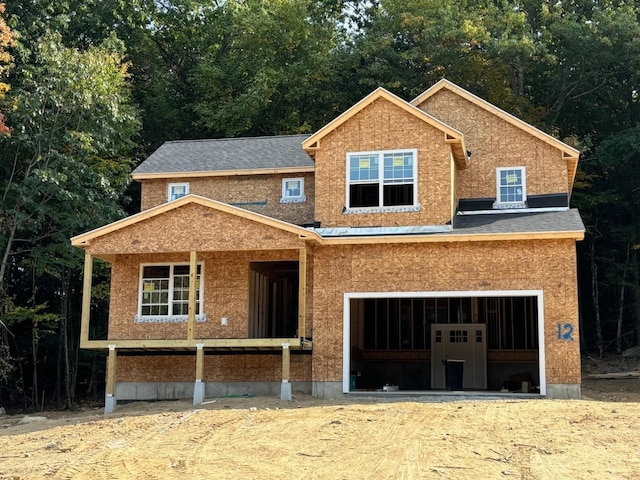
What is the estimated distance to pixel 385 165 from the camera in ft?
75.3

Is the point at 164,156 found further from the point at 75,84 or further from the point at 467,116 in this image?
the point at 467,116

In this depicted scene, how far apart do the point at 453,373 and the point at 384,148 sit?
27.2ft

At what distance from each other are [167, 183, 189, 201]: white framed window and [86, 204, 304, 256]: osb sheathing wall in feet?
15.1

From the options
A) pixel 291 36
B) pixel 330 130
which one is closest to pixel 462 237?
pixel 330 130

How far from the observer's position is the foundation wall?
75.6ft

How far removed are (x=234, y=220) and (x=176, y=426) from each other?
6718 millimetres

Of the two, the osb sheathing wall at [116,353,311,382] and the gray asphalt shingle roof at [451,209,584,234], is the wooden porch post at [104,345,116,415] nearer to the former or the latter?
the osb sheathing wall at [116,353,311,382]

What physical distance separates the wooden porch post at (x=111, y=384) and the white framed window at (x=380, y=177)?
26.3 ft

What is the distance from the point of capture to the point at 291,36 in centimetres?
4025

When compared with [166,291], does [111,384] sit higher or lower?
lower

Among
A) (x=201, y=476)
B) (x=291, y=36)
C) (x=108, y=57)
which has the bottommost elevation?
(x=201, y=476)

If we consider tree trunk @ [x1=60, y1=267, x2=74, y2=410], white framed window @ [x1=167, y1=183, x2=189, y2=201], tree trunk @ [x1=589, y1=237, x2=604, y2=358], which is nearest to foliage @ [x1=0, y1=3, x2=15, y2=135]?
white framed window @ [x1=167, y1=183, x2=189, y2=201]

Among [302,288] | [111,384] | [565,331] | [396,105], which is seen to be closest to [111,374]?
[111,384]

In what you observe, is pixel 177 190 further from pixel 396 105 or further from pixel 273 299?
pixel 396 105
